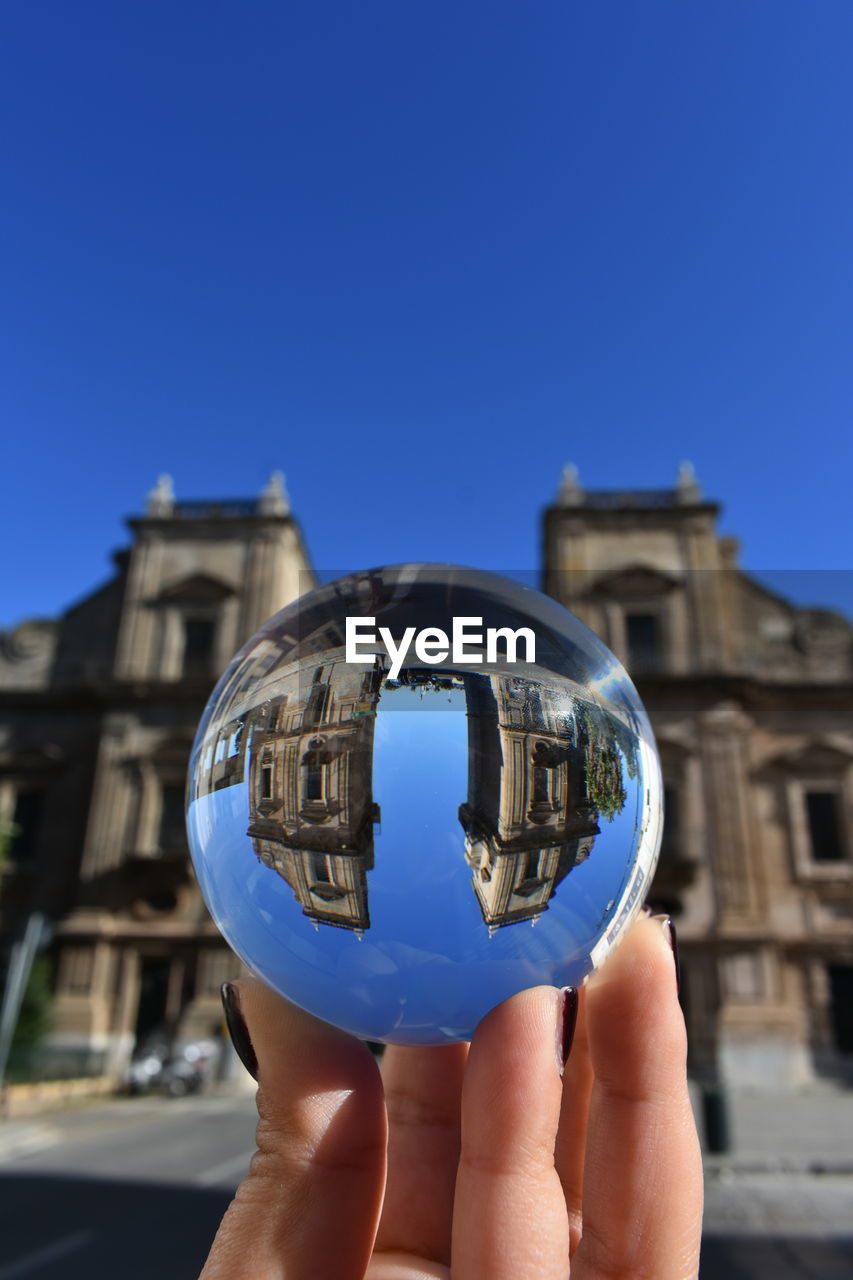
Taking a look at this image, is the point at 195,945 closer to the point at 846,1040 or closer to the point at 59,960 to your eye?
the point at 59,960

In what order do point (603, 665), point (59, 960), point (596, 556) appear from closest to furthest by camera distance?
point (603, 665) → point (59, 960) → point (596, 556)

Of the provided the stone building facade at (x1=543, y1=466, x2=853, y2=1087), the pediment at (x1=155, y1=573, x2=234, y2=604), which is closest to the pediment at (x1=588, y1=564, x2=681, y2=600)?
the stone building facade at (x1=543, y1=466, x2=853, y2=1087)

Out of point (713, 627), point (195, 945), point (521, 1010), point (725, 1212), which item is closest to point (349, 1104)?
point (521, 1010)

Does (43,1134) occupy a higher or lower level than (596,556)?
lower

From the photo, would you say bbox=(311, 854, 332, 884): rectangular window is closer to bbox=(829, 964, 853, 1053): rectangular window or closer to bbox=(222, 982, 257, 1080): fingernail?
bbox=(222, 982, 257, 1080): fingernail

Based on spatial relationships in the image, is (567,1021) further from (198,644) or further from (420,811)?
(198,644)
